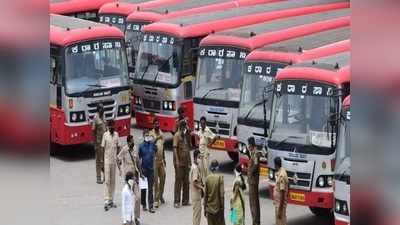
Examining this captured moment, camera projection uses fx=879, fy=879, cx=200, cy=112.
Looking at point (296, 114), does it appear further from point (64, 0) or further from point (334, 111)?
point (64, 0)

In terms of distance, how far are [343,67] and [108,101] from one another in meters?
5.21

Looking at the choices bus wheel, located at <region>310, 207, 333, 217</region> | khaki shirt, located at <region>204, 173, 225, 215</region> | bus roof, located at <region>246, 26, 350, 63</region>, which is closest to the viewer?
khaki shirt, located at <region>204, 173, 225, 215</region>

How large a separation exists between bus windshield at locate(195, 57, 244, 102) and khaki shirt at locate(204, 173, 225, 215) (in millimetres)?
4229

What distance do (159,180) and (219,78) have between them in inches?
110

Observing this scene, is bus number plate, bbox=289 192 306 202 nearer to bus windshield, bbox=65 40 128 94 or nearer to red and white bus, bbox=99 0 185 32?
bus windshield, bbox=65 40 128 94

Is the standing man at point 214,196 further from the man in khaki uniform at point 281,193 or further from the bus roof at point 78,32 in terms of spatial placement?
the bus roof at point 78,32

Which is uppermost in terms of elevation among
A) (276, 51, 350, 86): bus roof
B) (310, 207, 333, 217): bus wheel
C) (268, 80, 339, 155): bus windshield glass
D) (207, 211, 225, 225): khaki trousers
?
(276, 51, 350, 86): bus roof

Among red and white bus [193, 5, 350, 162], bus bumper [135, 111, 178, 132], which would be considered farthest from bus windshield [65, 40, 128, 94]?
red and white bus [193, 5, 350, 162]

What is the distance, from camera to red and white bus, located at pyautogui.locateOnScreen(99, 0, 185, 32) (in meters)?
21.0
